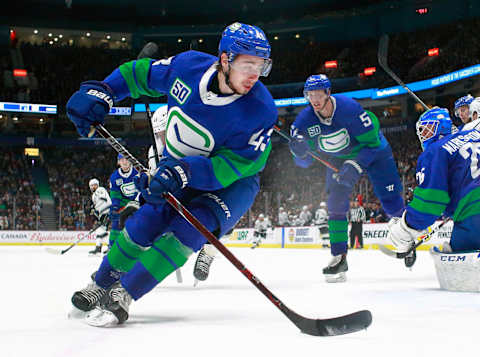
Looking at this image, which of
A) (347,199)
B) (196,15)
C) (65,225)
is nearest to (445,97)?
(196,15)

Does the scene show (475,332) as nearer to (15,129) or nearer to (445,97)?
(445,97)

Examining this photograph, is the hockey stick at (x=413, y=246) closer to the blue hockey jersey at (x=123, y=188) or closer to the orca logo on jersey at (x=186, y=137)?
the orca logo on jersey at (x=186, y=137)

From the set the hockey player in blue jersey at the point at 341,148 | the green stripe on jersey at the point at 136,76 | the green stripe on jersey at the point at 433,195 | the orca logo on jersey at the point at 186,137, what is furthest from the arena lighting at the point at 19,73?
the green stripe on jersey at the point at 433,195

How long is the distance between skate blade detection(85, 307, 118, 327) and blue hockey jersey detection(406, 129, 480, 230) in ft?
6.25

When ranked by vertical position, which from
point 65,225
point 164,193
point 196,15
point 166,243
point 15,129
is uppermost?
point 196,15

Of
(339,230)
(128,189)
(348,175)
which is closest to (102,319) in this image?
(339,230)

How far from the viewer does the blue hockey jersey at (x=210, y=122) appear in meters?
2.38

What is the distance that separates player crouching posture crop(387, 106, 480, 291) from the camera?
317cm

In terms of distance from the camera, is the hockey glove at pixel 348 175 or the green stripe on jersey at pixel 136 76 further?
the hockey glove at pixel 348 175

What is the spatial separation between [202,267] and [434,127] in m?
1.86

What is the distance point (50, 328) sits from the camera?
2.11m

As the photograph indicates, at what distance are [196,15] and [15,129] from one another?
10.6 meters

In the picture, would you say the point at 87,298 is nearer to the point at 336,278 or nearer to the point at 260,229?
the point at 336,278

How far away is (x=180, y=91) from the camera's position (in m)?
2.55
